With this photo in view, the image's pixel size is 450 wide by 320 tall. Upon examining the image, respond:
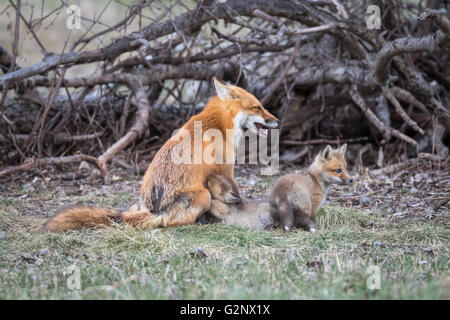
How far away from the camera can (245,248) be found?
6215mm

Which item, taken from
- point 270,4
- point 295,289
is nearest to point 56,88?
point 270,4

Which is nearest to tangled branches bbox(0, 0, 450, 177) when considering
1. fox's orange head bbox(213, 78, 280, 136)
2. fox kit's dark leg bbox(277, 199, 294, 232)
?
fox's orange head bbox(213, 78, 280, 136)

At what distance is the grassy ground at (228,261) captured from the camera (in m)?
4.40

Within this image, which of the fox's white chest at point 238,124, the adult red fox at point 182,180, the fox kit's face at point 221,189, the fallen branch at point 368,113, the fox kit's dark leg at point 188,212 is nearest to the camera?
the adult red fox at point 182,180

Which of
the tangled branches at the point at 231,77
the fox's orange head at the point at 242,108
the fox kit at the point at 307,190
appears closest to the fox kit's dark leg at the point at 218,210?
the fox kit at the point at 307,190

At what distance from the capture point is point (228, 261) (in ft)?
18.3

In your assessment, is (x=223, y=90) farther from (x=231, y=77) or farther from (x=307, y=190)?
(x=231, y=77)

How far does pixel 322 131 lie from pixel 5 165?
7.36 metres

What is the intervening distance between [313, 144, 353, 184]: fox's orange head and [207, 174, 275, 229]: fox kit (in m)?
0.96

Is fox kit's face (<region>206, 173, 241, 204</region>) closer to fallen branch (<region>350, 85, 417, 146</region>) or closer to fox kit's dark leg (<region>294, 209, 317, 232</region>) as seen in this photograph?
fox kit's dark leg (<region>294, 209, 317, 232</region>)

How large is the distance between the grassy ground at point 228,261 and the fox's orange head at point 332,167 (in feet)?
1.70

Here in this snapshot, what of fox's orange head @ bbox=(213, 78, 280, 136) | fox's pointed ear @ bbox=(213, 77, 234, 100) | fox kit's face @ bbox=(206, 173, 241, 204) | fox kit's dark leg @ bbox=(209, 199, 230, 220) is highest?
fox's pointed ear @ bbox=(213, 77, 234, 100)

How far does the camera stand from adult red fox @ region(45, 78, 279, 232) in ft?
22.7

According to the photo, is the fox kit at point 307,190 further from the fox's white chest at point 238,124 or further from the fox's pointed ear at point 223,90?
the fox's pointed ear at point 223,90
